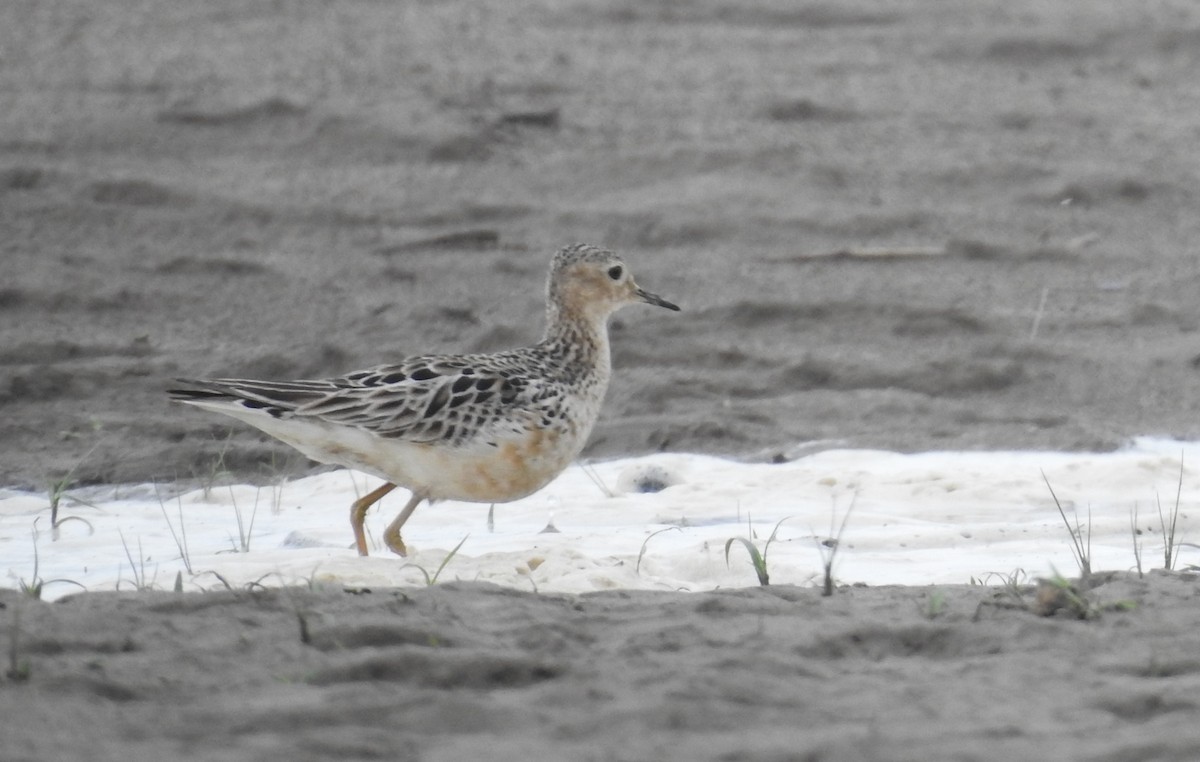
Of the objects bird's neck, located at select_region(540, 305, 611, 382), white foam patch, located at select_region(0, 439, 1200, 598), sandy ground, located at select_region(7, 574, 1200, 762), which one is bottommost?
sandy ground, located at select_region(7, 574, 1200, 762)

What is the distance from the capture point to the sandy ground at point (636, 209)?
9188 millimetres

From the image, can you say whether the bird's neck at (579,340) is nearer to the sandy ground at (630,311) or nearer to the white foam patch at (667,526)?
the white foam patch at (667,526)

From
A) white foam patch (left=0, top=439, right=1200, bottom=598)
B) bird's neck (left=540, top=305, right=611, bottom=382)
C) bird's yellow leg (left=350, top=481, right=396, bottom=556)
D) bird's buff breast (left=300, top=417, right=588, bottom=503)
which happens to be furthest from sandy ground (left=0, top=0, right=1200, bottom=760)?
bird's buff breast (left=300, top=417, right=588, bottom=503)

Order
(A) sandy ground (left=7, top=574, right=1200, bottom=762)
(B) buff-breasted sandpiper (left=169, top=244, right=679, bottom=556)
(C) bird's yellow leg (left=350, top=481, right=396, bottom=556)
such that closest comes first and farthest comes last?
1. (A) sandy ground (left=7, top=574, right=1200, bottom=762)
2. (C) bird's yellow leg (left=350, top=481, right=396, bottom=556)
3. (B) buff-breasted sandpiper (left=169, top=244, right=679, bottom=556)

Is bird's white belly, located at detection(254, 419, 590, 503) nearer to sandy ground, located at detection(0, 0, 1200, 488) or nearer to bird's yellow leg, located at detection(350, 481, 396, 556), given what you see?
bird's yellow leg, located at detection(350, 481, 396, 556)

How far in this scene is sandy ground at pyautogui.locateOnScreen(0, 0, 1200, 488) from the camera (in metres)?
9.19

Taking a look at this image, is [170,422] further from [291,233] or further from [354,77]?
[354,77]

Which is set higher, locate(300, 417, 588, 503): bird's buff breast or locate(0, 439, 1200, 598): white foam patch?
locate(300, 417, 588, 503): bird's buff breast

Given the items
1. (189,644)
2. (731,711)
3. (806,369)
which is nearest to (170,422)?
(806,369)

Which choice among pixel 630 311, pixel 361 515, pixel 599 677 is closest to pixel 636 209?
pixel 630 311

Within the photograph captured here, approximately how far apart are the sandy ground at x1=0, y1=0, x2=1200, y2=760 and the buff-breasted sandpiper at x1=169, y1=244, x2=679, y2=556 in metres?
1.44

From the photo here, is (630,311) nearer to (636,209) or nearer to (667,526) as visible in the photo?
(636,209)

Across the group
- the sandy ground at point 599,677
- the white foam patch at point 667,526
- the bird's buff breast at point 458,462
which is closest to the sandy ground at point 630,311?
the sandy ground at point 599,677

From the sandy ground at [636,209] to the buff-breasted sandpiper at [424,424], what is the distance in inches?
63.9
